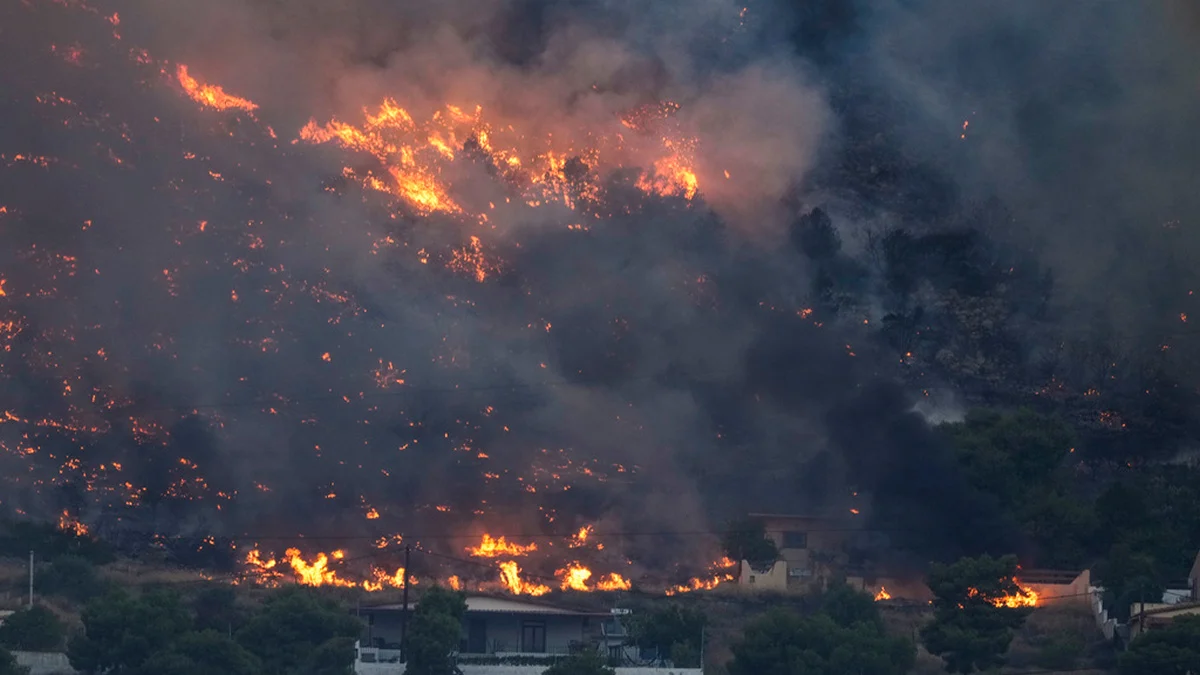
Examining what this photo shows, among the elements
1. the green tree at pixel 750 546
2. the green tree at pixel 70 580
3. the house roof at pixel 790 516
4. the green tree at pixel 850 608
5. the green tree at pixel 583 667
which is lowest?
the green tree at pixel 583 667

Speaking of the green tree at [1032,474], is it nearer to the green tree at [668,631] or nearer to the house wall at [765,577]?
the house wall at [765,577]

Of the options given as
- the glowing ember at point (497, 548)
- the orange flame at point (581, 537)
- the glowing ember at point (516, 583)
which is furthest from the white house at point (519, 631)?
the orange flame at point (581, 537)

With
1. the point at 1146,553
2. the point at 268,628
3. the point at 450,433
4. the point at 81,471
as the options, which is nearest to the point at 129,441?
the point at 81,471

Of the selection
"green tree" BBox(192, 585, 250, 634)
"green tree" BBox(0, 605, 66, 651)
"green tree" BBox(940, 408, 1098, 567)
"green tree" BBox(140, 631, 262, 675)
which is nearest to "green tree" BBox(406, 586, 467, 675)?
"green tree" BBox(140, 631, 262, 675)

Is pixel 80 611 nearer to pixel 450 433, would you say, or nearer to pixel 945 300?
pixel 450 433

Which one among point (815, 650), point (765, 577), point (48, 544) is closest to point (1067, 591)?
point (765, 577)

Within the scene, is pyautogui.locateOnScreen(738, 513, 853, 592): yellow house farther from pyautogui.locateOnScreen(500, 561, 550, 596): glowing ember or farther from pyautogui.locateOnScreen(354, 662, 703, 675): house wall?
pyautogui.locateOnScreen(354, 662, 703, 675): house wall

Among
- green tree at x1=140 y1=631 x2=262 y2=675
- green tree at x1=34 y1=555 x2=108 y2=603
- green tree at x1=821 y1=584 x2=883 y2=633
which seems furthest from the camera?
green tree at x1=34 y1=555 x2=108 y2=603

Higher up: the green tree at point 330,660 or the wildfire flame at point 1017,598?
the wildfire flame at point 1017,598
